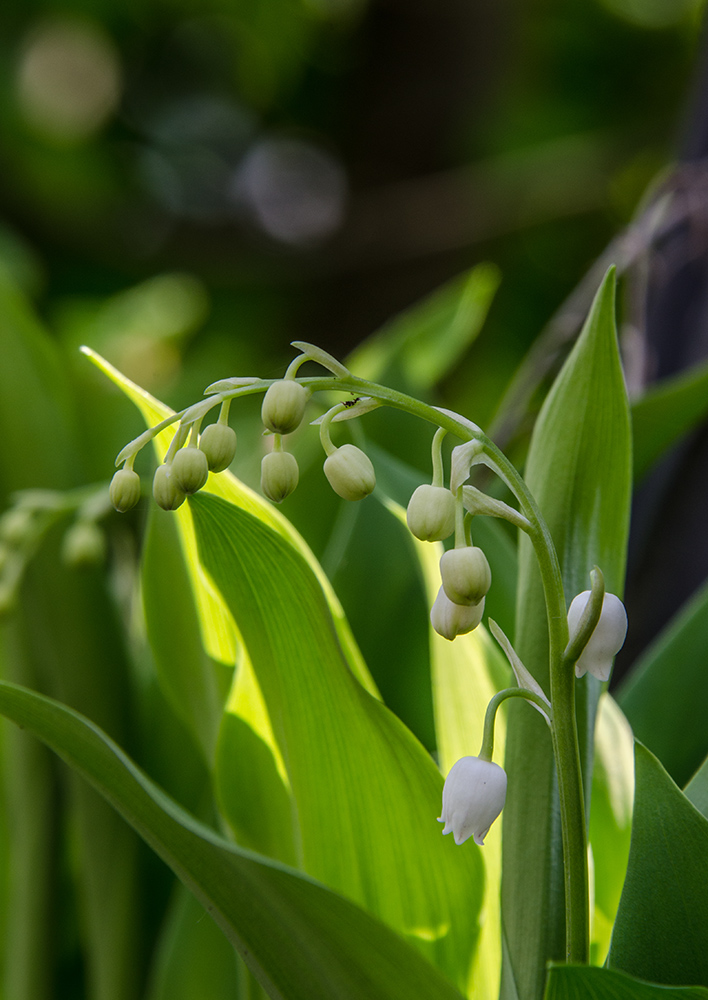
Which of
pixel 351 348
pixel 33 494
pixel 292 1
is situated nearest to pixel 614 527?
pixel 33 494

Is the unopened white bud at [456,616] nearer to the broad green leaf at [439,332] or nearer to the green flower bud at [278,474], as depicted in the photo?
the green flower bud at [278,474]

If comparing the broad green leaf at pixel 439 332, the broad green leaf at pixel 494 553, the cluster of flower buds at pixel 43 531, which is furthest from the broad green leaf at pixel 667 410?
the cluster of flower buds at pixel 43 531

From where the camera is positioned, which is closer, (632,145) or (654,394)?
(654,394)

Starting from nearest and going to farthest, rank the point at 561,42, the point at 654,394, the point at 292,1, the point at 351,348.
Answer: the point at 654,394 < the point at 351,348 < the point at 292,1 < the point at 561,42

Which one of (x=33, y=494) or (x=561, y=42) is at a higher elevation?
(x=561, y=42)

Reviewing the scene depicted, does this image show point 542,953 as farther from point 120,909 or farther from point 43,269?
point 43,269

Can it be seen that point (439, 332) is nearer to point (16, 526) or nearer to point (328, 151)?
point (16, 526)
